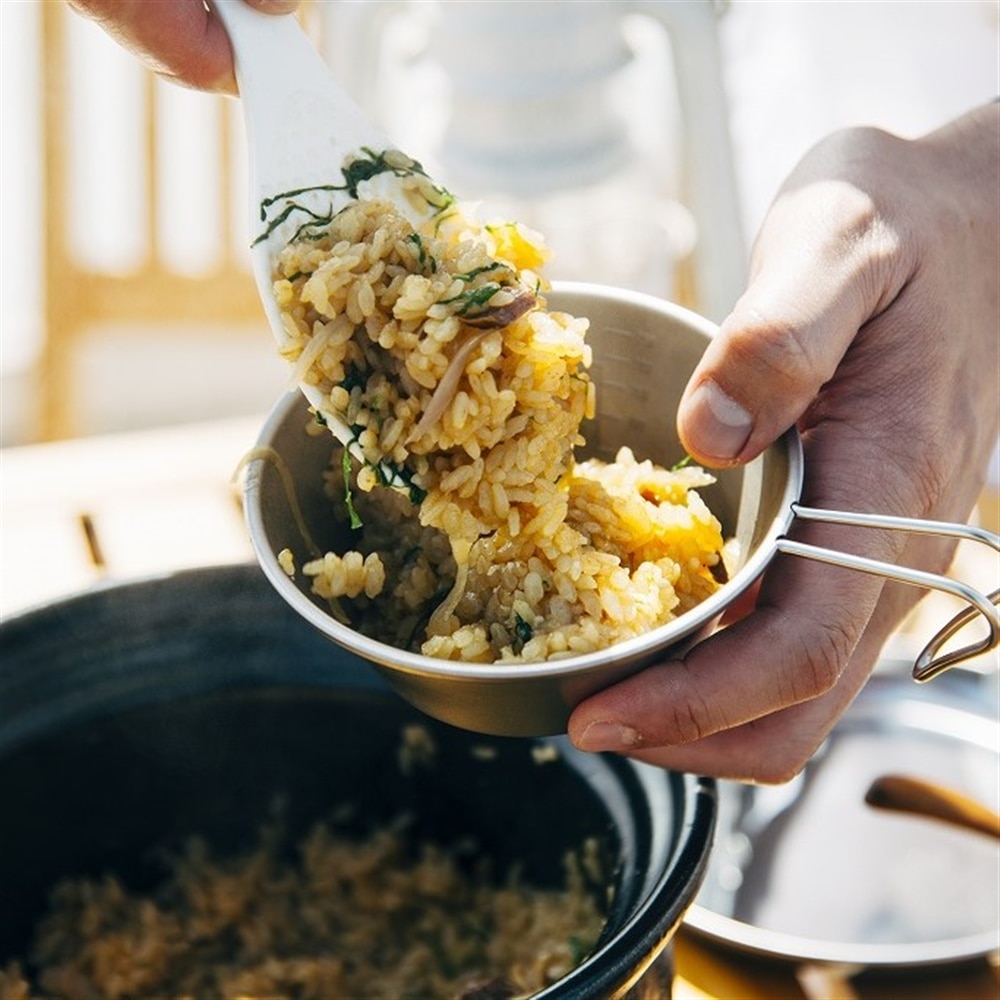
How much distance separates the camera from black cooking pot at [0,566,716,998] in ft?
4.89

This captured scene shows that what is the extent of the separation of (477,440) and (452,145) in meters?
2.06

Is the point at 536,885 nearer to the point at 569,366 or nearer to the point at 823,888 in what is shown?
the point at 823,888

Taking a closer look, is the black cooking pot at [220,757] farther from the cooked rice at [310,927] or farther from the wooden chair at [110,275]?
the wooden chair at [110,275]

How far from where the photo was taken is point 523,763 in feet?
5.14

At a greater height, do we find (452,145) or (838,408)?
(452,145)

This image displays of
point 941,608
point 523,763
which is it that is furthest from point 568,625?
point 941,608

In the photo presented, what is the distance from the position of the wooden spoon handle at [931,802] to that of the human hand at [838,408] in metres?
0.32

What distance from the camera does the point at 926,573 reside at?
3.57ft

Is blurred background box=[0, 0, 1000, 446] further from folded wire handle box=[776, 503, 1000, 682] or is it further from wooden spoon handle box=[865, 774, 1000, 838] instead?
folded wire handle box=[776, 503, 1000, 682]

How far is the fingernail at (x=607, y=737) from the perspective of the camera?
1189 mm

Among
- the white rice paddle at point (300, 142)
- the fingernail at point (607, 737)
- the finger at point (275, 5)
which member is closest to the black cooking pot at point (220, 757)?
the fingernail at point (607, 737)

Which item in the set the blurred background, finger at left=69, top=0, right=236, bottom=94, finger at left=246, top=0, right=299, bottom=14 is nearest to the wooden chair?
the blurred background

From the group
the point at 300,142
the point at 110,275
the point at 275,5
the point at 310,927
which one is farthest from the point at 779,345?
the point at 110,275

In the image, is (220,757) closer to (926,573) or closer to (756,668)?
(756,668)
